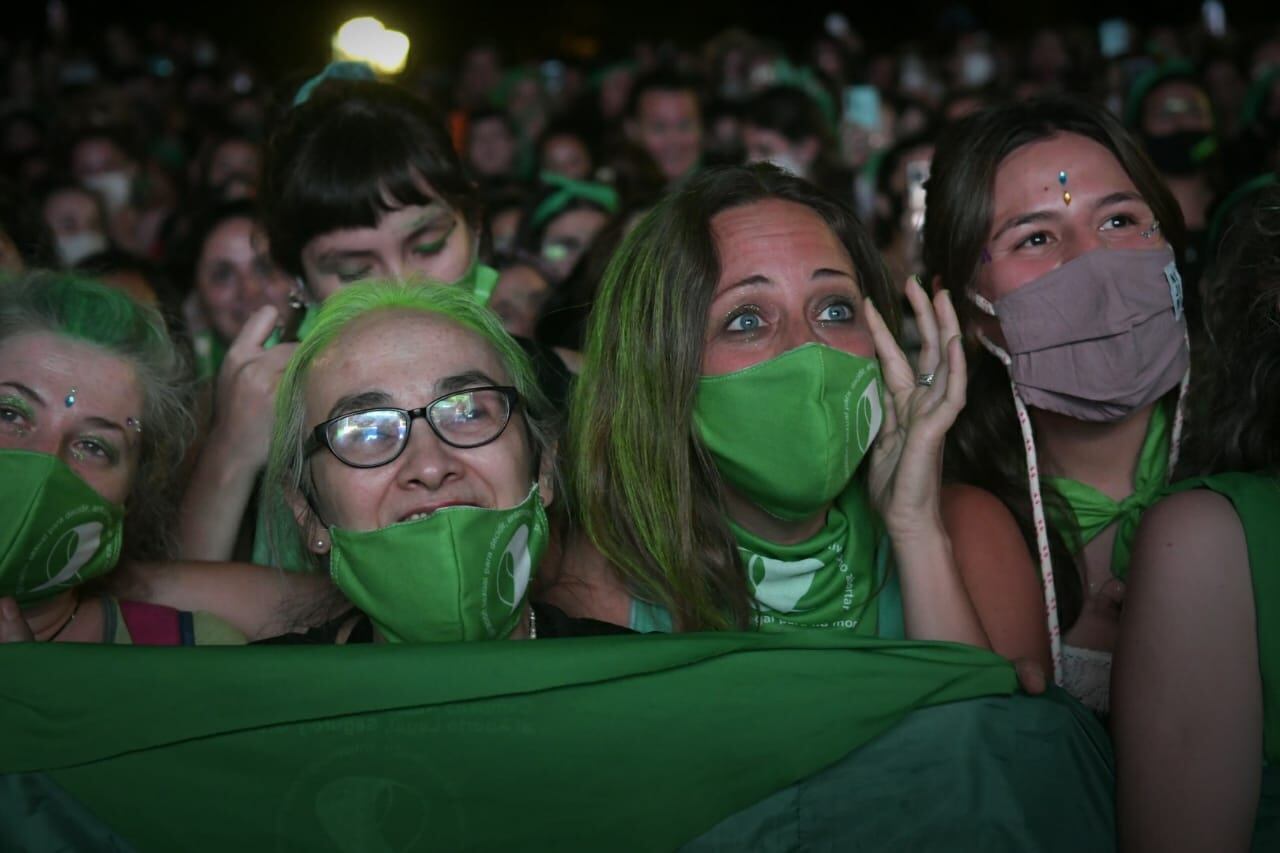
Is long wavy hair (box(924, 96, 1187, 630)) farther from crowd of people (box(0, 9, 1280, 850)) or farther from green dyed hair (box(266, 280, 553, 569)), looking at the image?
green dyed hair (box(266, 280, 553, 569))

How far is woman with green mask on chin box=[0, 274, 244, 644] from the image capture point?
7.68ft

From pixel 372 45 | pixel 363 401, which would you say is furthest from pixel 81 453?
pixel 372 45

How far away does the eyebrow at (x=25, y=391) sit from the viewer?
8.10 ft

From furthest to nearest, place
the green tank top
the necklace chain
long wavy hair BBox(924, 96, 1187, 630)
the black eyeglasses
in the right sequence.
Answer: long wavy hair BBox(924, 96, 1187, 630) < the necklace chain < the black eyeglasses < the green tank top

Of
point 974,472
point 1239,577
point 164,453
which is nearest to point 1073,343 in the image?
point 974,472

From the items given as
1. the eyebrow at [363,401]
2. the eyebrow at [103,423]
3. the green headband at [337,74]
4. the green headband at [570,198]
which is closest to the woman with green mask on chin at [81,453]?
the eyebrow at [103,423]

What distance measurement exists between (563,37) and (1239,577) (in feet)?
52.6

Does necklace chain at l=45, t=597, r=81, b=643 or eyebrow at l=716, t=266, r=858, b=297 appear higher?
eyebrow at l=716, t=266, r=858, b=297

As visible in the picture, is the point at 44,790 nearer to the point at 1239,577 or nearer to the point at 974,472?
the point at 1239,577

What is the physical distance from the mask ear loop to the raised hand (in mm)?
262

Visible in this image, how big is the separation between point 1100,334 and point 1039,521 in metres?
0.39

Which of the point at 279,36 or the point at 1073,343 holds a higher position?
the point at 279,36

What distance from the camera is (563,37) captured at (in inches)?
671

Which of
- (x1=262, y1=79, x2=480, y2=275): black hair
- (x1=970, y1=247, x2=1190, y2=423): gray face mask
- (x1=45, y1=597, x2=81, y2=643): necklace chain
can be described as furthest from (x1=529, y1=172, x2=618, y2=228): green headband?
(x1=45, y1=597, x2=81, y2=643): necklace chain
